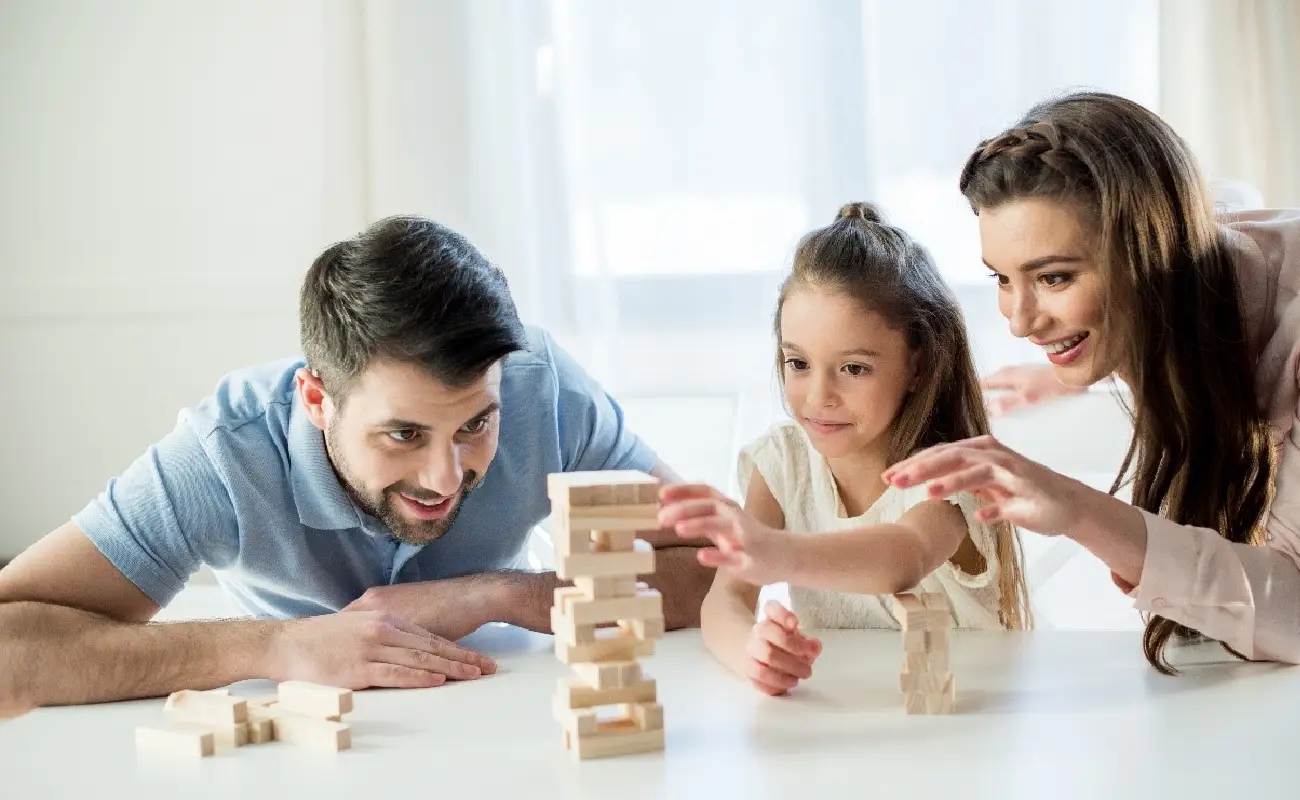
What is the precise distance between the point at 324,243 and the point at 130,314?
60cm

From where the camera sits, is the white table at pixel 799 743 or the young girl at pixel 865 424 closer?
the white table at pixel 799 743

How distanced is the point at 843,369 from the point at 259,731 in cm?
92

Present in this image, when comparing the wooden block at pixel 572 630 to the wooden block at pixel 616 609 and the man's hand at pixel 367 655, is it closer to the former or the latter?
the wooden block at pixel 616 609

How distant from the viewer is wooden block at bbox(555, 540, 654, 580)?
1280 mm

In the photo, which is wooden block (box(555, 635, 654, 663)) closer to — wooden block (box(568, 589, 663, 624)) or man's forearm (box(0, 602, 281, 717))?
wooden block (box(568, 589, 663, 624))

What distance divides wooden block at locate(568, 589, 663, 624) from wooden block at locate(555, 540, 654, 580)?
27 mm

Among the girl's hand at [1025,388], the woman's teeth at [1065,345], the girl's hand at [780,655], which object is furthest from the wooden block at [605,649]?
the girl's hand at [1025,388]

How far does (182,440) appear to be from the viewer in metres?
1.92

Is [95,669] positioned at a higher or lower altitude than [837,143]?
lower

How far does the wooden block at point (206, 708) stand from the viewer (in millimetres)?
1397

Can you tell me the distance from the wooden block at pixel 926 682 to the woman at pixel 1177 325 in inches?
10.5

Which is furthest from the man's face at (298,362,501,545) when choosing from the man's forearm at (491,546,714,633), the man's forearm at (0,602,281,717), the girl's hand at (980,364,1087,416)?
the girl's hand at (980,364,1087,416)

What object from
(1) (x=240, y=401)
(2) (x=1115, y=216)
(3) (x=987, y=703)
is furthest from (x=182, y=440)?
(2) (x=1115, y=216)

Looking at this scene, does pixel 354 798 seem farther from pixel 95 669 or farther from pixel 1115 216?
pixel 1115 216
